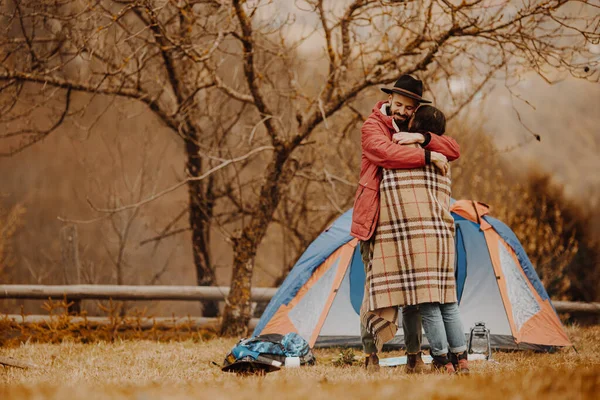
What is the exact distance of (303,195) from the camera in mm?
8711

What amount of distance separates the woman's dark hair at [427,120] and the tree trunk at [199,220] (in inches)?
163

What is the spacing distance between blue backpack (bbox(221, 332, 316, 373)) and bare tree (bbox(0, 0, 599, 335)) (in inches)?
75.0

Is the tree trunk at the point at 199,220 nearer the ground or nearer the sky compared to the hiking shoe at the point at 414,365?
nearer the sky

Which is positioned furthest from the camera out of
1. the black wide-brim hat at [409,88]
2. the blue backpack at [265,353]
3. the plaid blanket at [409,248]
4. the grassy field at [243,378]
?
the blue backpack at [265,353]

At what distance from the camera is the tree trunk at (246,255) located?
6477mm

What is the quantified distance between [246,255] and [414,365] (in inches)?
113

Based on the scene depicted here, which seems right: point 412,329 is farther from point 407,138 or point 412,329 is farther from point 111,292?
point 111,292

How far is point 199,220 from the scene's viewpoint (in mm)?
8117

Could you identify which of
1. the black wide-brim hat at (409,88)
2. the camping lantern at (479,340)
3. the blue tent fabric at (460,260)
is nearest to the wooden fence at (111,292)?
the blue tent fabric at (460,260)

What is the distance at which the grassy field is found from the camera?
7.13ft

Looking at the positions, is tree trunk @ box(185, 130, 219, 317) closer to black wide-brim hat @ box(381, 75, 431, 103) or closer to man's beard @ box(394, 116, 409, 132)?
man's beard @ box(394, 116, 409, 132)

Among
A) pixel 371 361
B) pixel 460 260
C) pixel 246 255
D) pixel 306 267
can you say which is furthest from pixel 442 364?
pixel 246 255

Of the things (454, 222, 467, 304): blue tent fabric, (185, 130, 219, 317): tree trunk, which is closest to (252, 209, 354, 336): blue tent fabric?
(454, 222, 467, 304): blue tent fabric

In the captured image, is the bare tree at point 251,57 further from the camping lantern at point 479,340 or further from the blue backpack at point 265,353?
the camping lantern at point 479,340
